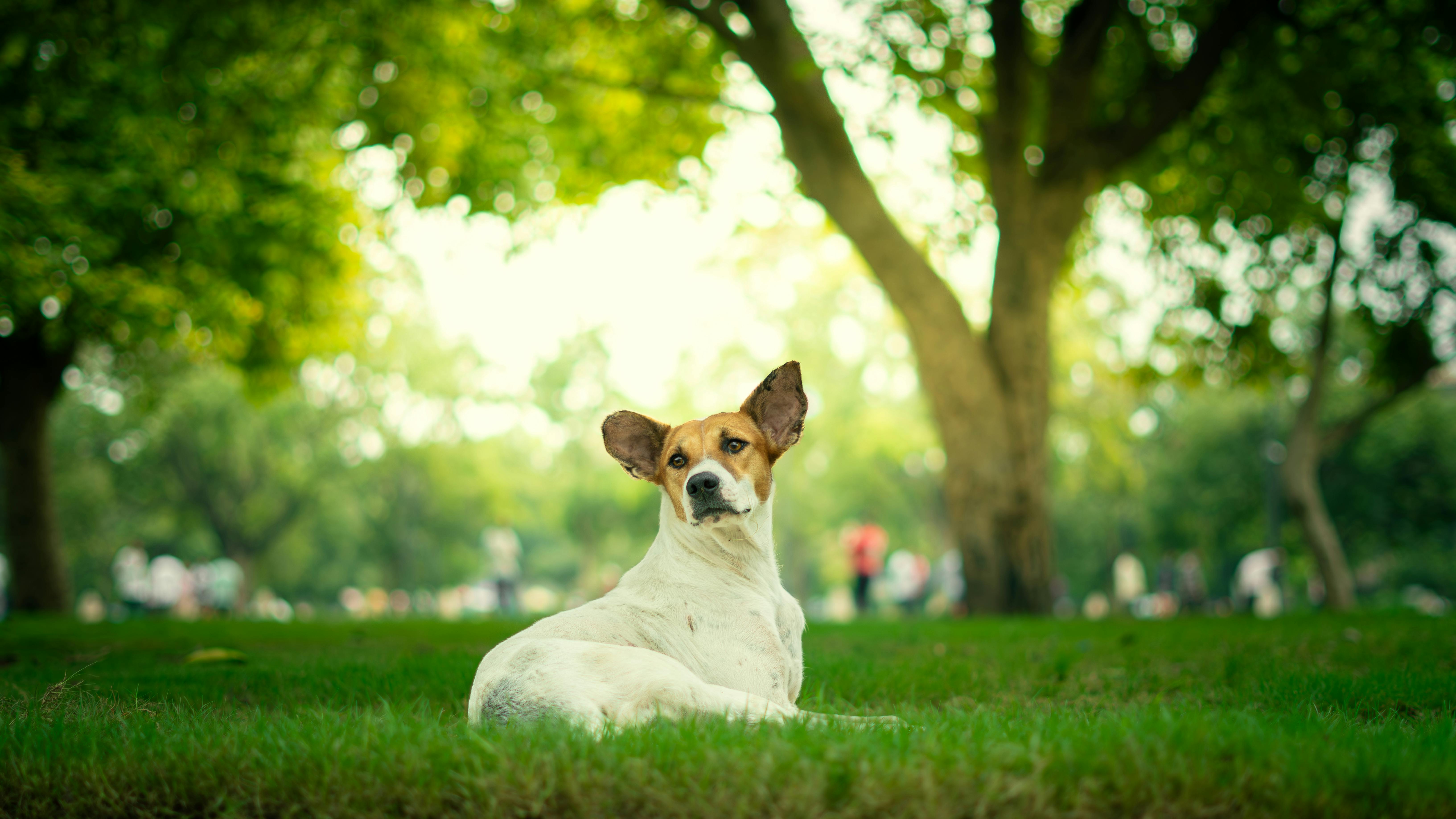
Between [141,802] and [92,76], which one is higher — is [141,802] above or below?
below

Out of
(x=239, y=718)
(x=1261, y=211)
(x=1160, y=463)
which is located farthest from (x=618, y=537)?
(x=239, y=718)

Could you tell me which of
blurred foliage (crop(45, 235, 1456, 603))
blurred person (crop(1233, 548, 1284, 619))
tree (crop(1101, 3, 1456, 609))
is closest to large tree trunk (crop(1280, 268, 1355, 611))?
tree (crop(1101, 3, 1456, 609))

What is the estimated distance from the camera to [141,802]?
2.98 m

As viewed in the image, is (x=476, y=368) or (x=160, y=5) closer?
(x=160, y=5)

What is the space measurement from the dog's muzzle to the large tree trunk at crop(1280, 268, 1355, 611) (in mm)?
15032

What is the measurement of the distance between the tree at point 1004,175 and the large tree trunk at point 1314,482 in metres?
4.62

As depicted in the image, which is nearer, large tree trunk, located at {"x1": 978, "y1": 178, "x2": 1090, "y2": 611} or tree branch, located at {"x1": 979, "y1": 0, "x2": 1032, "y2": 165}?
large tree trunk, located at {"x1": 978, "y1": 178, "x2": 1090, "y2": 611}

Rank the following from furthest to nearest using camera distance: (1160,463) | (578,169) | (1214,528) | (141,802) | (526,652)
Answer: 1. (1160,463)
2. (1214,528)
3. (578,169)
4. (526,652)
5. (141,802)

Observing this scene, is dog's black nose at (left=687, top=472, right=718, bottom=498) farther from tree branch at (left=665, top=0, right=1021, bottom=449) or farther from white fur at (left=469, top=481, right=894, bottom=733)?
tree branch at (left=665, top=0, right=1021, bottom=449)

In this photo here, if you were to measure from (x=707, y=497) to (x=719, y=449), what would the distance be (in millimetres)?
313

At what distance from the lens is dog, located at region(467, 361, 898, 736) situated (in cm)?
362

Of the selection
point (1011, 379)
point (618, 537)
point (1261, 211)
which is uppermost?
point (1261, 211)

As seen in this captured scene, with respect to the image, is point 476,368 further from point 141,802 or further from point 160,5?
point 141,802

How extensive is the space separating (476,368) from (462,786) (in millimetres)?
44896
